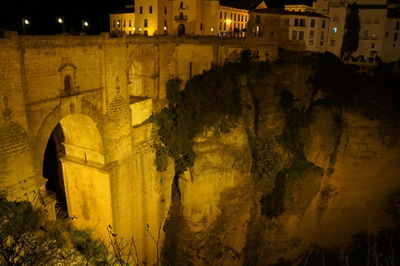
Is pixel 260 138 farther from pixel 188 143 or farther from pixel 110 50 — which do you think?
pixel 110 50

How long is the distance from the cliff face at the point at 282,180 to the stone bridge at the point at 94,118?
2.43 m

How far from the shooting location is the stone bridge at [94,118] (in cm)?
1250

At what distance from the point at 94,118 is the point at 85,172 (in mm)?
3054

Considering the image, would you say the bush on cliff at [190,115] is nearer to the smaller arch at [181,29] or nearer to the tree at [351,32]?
the smaller arch at [181,29]

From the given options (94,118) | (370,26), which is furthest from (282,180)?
(370,26)

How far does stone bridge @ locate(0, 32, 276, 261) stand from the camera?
12.5 meters

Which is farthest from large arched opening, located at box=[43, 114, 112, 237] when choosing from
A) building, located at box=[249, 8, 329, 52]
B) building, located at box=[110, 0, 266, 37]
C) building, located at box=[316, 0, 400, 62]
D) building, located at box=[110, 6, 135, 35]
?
building, located at box=[316, 0, 400, 62]

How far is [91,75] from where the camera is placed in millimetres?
15617

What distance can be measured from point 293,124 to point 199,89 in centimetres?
744

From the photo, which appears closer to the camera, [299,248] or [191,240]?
[191,240]

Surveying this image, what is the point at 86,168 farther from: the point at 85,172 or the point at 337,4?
the point at 337,4

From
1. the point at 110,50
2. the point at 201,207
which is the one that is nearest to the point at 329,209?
the point at 201,207

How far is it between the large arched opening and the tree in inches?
1189

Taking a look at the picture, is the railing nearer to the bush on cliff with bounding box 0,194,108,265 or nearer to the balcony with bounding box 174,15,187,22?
the balcony with bounding box 174,15,187,22
